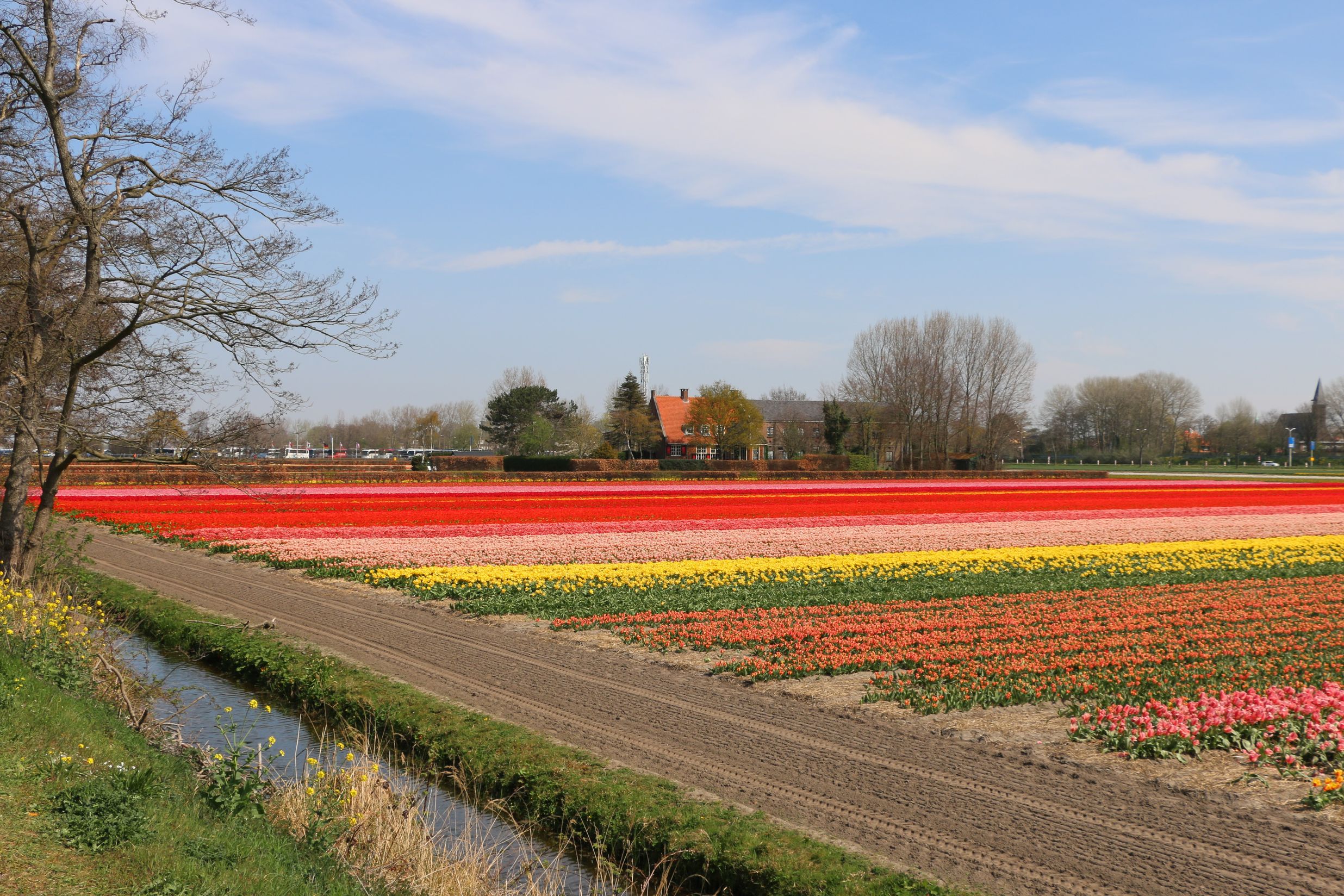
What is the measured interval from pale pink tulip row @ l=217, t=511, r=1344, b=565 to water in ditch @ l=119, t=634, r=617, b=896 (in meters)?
9.01

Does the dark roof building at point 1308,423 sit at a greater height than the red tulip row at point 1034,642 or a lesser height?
greater

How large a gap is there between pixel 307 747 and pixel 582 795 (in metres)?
4.00

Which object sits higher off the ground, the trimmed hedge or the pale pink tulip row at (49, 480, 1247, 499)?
the trimmed hedge

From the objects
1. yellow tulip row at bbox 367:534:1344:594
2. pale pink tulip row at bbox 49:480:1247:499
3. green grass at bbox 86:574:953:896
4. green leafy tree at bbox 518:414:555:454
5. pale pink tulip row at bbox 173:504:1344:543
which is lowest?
green grass at bbox 86:574:953:896

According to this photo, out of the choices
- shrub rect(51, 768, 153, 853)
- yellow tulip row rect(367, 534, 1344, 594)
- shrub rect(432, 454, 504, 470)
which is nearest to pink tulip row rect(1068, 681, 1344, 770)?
shrub rect(51, 768, 153, 853)

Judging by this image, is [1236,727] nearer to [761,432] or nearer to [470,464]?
[470,464]

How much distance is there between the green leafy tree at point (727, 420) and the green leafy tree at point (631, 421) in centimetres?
528

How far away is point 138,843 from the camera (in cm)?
679

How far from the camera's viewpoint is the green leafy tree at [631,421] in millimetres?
109938

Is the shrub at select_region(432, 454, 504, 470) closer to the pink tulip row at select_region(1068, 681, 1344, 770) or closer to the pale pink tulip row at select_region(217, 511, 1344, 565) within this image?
the pale pink tulip row at select_region(217, 511, 1344, 565)

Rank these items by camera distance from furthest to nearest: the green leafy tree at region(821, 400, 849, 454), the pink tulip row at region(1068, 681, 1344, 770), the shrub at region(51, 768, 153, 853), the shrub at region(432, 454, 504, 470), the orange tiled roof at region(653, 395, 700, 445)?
the orange tiled roof at region(653, 395, 700, 445) → the green leafy tree at region(821, 400, 849, 454) → the shrub at region(432, 454, 504, 470) → the pink tulip row at region(1068, 681, 1344, 770) → the shrub at region(51, 768, 153, 853)

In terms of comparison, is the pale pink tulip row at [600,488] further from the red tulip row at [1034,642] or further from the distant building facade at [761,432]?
the distant building facade at [761,432]

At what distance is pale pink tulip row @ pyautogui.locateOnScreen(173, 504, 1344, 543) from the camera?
98.4ft

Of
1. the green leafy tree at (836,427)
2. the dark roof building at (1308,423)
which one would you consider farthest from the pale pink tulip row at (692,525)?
the dark roof building at (1308,423)
